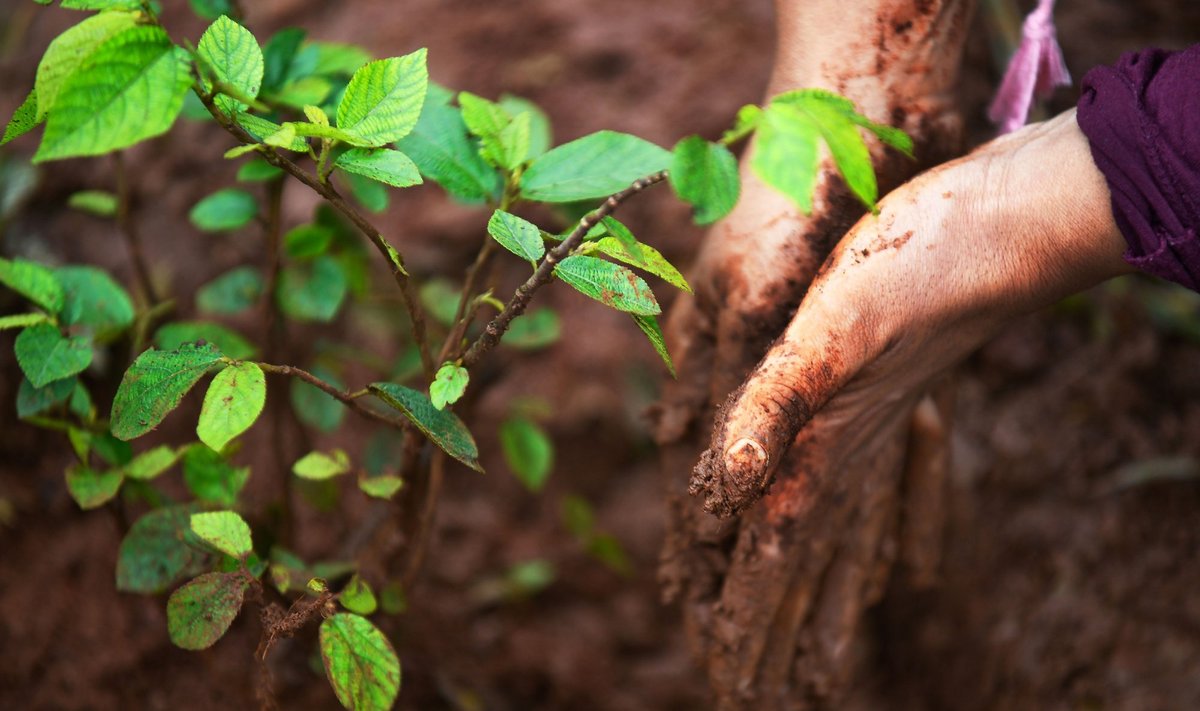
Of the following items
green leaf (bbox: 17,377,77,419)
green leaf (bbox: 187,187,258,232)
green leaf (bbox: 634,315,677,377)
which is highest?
green leaf (bbox: 634,315,677,377)

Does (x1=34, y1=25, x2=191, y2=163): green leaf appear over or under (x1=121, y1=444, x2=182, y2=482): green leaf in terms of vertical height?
over

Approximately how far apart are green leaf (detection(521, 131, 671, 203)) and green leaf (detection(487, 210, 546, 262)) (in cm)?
9

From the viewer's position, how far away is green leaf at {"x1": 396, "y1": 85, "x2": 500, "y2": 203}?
0.87m

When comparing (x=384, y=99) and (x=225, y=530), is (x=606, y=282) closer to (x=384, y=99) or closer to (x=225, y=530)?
(x=384, y=99)

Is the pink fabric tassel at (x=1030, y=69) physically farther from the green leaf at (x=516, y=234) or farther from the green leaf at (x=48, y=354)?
the green leaf at (x=48, y=354)

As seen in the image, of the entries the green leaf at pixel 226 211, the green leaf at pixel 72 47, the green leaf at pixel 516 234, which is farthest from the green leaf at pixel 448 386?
the green leaf at pixel 226 211

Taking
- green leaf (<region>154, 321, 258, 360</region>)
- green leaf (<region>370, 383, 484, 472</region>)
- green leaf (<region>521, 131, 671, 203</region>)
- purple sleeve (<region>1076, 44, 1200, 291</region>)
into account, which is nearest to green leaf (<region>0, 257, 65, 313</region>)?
green leaf (<region>154, 321, 258, 360</region>)

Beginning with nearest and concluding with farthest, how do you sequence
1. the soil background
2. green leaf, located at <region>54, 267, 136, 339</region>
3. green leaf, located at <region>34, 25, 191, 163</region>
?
green leaf, located at <region>34, 25, 191, 163</region>, green leaf, located at <region>54, 267, 136, 339</region>, the soil background

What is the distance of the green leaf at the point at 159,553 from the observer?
3.02ft

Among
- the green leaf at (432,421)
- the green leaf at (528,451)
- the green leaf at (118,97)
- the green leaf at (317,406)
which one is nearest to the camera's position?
the green leaf at (118,97)

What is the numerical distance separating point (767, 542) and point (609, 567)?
863 mm

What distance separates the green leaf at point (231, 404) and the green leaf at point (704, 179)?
1.14ft

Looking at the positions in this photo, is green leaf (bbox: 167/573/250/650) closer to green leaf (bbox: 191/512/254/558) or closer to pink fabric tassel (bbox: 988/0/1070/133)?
green leaf (bbox: 191/512/254/558)

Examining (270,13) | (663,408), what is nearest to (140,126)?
(663,408)
